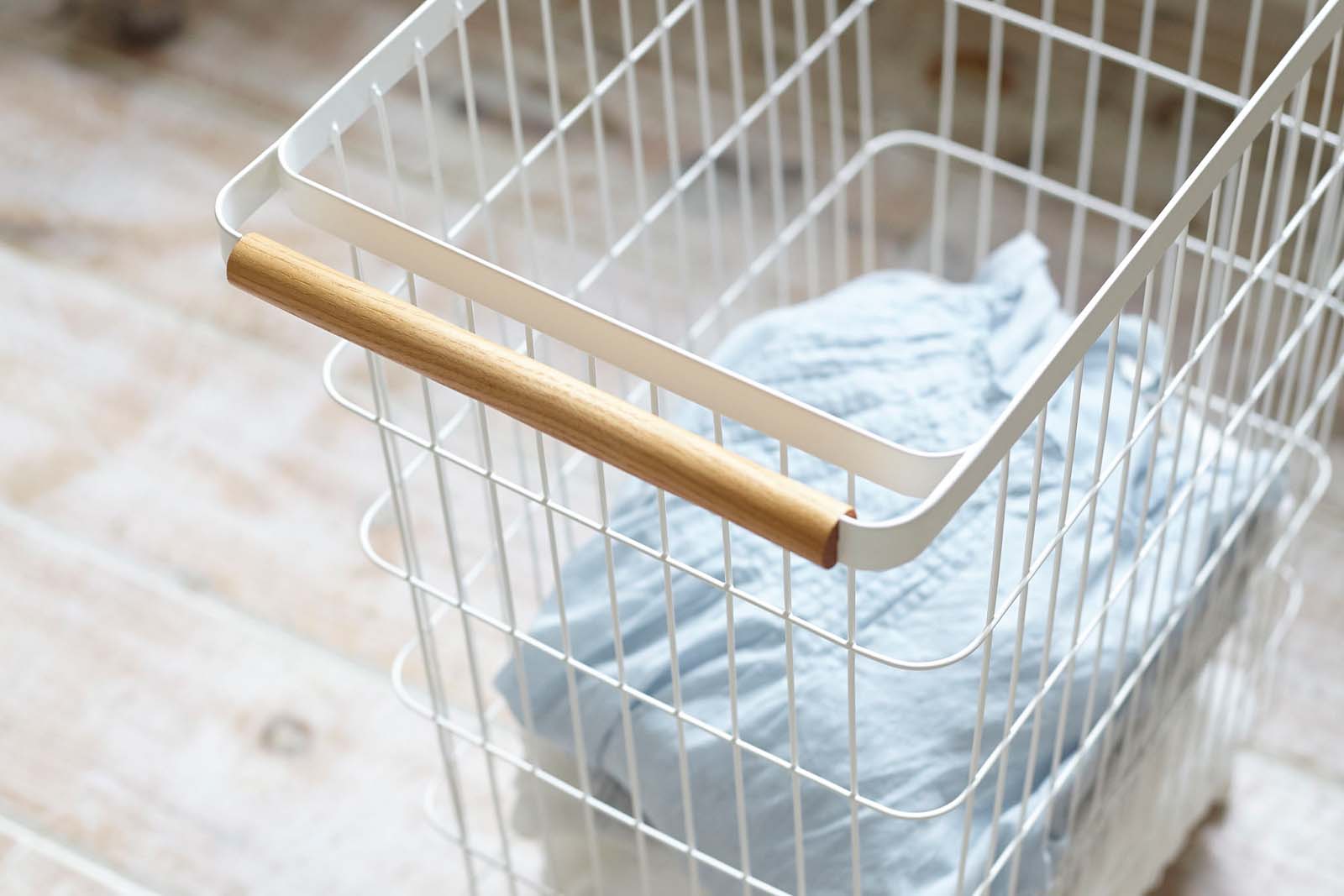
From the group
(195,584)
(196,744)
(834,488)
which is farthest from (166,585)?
(834,488)

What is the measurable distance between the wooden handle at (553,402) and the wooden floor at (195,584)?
650mm

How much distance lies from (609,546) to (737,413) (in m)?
0.13

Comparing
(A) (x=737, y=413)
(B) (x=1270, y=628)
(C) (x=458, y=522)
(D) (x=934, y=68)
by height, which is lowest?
(C) (x=458, y=522)

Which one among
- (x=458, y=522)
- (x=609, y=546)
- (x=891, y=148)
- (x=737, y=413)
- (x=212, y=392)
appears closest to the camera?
(x=737, y=413)

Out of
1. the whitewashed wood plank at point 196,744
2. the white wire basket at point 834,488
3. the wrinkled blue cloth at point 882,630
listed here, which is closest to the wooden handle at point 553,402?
the white wire basket at point 834,488

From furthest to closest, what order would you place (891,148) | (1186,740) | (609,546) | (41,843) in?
1. (891,148)
2. (41,843)
3. (1186,740)
4. (609,546)

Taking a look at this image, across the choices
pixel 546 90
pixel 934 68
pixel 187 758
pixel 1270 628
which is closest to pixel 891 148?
pixel 934 68

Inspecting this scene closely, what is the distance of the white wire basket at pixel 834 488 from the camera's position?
2.31ft

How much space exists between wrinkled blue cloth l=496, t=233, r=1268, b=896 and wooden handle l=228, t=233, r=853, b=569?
8.7 inches

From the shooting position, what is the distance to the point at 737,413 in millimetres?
686

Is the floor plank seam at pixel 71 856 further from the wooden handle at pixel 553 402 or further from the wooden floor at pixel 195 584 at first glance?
the wooden handle at pixel 553 402

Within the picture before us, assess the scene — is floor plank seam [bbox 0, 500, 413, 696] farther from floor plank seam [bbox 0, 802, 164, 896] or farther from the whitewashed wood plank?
floor plank seam [bbox 0, 802, 164, 896]

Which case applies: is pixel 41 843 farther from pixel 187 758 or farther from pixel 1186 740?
pixel 1186 740

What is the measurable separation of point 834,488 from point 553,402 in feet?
1.11
